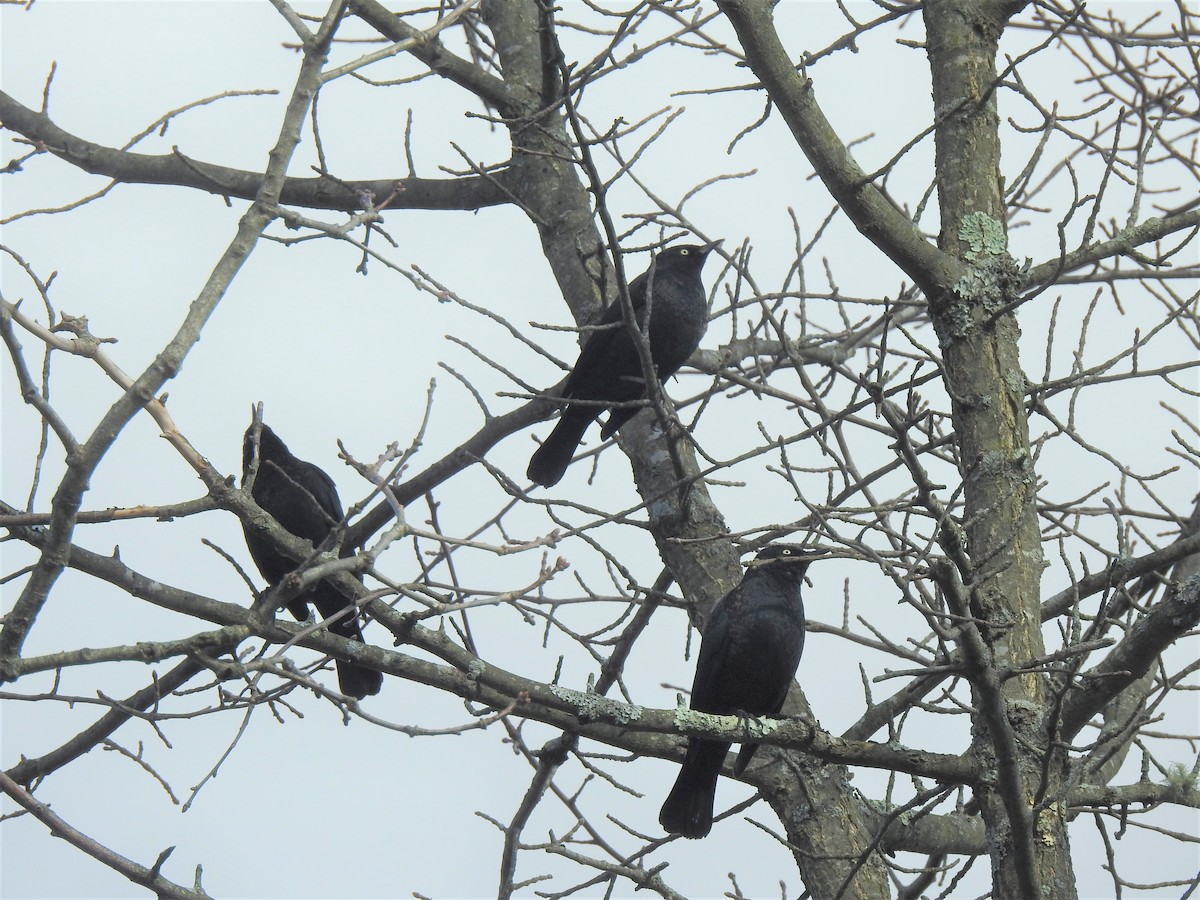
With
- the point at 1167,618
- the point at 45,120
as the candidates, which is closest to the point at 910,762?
the point at 1167,618

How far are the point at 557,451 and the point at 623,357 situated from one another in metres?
0.52

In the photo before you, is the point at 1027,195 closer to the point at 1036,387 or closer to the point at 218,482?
the point at 1036,387

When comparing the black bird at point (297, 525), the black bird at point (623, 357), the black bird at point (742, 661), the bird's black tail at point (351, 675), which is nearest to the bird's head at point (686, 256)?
the black bird at point (623, 357)

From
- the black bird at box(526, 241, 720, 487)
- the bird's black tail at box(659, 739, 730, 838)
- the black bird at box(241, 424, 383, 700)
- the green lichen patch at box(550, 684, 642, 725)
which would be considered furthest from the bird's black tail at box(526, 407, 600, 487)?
the green lichen patch at box(550, 684, 642, 725)

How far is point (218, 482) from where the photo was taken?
2.97 m

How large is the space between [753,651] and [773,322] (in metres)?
1.53

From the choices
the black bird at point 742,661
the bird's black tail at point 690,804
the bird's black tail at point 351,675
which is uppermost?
the bird's black tail at point 351,675

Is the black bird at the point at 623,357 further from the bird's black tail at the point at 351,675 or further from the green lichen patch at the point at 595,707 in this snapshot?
the green lichen patch at the point at 595,707

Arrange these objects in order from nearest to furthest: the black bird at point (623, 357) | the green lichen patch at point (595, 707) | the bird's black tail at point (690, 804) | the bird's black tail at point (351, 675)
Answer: the green lichen patch at point (595, 707) < the bird's black tail at point (690, 804) < the black bird at point (623, 357) < the bird's black tail at point (351, 675)

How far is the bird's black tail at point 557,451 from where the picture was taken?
5.72 m

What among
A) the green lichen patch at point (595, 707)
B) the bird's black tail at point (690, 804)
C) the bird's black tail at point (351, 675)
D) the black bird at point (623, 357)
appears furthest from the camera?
the bird's black tail at point (351, 675)

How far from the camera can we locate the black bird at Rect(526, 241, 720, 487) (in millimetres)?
5672

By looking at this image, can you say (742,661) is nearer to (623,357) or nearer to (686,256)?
(623,357)

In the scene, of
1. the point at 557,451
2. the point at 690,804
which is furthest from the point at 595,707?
the point at 557,451
